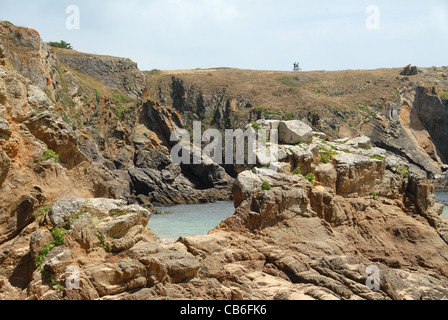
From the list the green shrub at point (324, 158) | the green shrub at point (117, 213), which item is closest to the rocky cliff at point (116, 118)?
the green shrub at point (324, 158)

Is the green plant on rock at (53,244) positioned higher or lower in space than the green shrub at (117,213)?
lower

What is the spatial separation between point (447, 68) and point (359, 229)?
73854 mm

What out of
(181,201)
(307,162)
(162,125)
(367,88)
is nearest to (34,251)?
(307,162)

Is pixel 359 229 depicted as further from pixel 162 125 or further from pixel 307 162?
pixel 162 125

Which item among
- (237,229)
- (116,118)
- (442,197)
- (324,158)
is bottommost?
(442,197)

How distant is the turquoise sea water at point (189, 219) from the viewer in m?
24.8

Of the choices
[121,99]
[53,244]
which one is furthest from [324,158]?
[121,99]

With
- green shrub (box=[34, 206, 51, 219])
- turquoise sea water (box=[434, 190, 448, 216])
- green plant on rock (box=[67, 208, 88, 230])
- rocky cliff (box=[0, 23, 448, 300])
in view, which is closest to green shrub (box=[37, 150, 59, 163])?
rocky cliff (box=[0, 23, 448, 300])

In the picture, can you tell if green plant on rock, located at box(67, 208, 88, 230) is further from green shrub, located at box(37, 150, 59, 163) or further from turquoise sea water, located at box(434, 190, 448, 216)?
turquoise sea water, located at box(434, 190, 448, 216)

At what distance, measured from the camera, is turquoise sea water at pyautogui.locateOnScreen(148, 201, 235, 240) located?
24814 mm

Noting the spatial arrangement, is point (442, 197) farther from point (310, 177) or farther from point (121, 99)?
point (121, 99)

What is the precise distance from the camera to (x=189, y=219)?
3095 centimetres

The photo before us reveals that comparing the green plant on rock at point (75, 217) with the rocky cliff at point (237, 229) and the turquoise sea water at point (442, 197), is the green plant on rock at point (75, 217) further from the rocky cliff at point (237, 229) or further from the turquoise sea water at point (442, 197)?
the turquoise sea water at point (442, 197)
